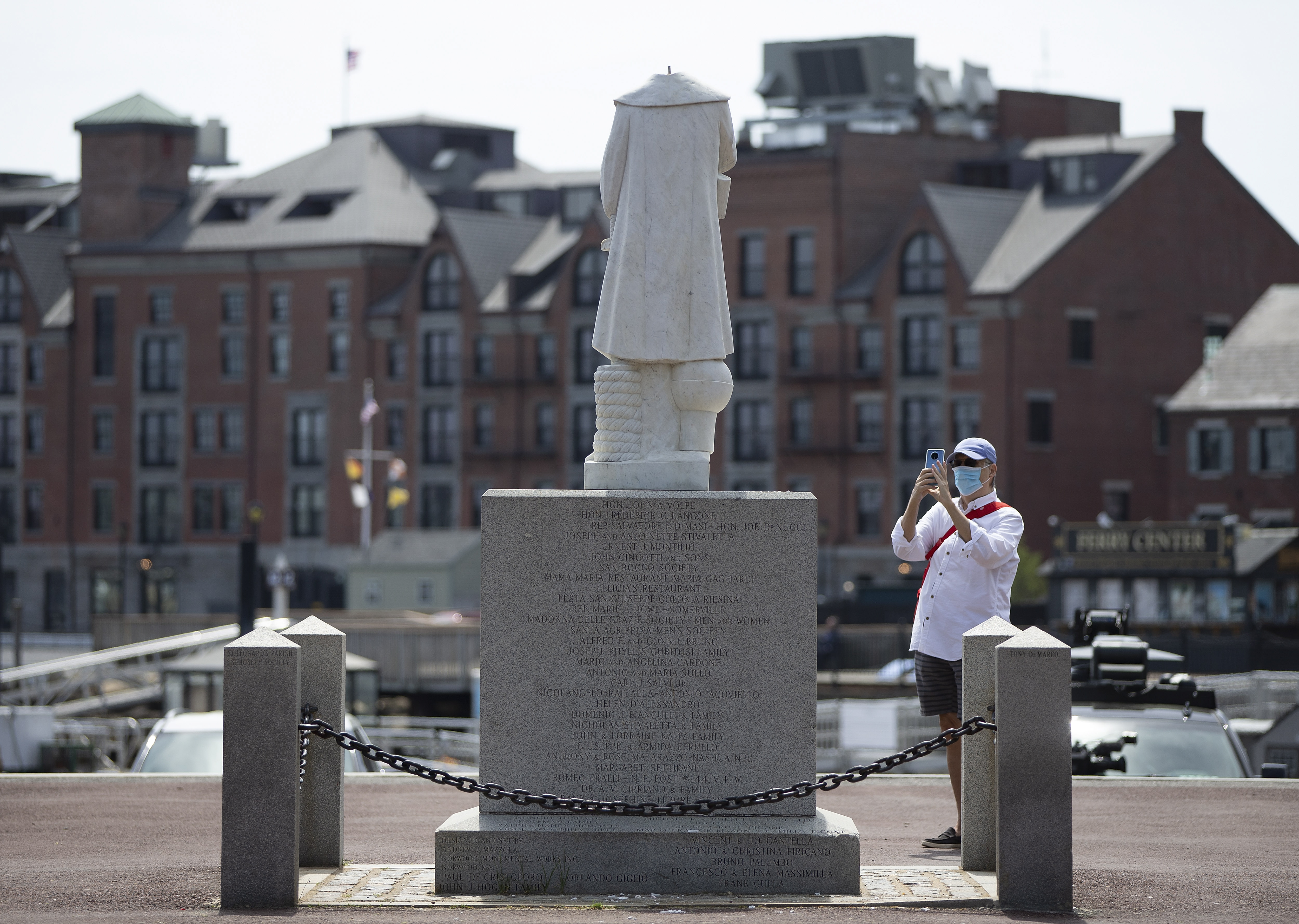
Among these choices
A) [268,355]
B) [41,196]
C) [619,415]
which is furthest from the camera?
[41,196]

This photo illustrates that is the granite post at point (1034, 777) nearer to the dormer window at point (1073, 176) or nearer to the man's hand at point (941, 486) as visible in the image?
the man's hand at point (941, 486)

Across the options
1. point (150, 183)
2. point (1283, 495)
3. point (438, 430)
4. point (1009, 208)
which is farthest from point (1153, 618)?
point (150, 183)

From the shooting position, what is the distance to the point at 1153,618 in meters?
60.0

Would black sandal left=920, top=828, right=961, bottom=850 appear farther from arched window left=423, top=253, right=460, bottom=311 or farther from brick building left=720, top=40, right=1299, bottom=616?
arched window left=423, top=253, right=460, bottom=311

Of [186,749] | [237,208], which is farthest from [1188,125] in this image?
[186,749]

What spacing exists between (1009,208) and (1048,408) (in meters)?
7.82

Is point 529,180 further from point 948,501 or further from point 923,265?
point 948,501

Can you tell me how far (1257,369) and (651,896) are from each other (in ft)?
195

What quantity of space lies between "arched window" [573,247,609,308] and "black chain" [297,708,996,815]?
70.3m

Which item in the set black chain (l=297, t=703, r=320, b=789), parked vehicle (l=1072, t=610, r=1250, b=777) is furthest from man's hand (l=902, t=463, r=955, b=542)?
parked vehicle (l=1072, t=610, r=1250, b=777)

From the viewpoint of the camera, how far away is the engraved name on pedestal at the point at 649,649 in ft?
38.5

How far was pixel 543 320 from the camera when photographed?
83375 mm

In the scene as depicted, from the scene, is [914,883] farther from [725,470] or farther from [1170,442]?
[725,470]

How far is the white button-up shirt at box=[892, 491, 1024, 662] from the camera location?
12492 millimetres
